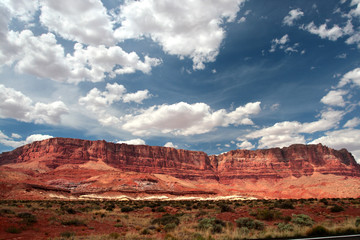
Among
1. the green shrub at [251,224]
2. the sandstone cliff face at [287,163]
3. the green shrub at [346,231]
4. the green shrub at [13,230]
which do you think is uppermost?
the sandstone cliff face at [287,163]

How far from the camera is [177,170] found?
506ft

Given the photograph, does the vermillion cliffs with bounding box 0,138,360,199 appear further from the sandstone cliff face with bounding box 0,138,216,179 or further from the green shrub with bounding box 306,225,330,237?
the green shrub with bounding box 306,225,330,237

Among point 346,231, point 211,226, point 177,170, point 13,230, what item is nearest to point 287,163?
point 177,170

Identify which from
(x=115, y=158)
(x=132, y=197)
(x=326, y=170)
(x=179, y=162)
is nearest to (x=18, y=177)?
(x=132, y=197)

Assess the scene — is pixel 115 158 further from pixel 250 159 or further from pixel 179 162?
pixel 250 159

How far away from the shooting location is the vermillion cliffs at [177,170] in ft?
273

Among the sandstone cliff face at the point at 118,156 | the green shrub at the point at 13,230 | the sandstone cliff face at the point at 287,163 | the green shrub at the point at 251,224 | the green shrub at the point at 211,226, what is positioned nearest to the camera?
the green shrub at the point at 13,230

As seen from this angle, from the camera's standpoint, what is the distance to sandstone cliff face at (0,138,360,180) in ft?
432

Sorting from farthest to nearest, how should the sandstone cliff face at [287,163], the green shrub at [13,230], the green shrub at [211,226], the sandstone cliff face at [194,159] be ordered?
1. the sandstone cliff face at [287,163]
2. the sandstone cliff face at [194,159]
3. the green shrub at [211,226]
4. the green shrub at [13,230]

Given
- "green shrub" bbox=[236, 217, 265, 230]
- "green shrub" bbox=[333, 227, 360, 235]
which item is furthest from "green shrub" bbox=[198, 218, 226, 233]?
"green shrub" bbox=[333, 227, 360, 235]

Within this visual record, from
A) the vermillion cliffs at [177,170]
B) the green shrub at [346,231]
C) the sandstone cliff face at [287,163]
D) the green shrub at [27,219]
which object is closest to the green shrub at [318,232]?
the green shrub at [346,231]

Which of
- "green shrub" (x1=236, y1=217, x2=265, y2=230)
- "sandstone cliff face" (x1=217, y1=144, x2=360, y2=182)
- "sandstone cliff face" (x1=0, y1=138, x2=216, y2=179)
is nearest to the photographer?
"green shrub" (x1=236, y1=217, x2=265, y2=230)

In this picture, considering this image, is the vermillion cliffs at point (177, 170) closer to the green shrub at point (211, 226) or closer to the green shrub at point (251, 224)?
the green shrub at point (211, 226)

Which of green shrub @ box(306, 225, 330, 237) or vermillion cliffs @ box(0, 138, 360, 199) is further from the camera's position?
vermillion cliffs @ box(0, 138, 360, 199)
